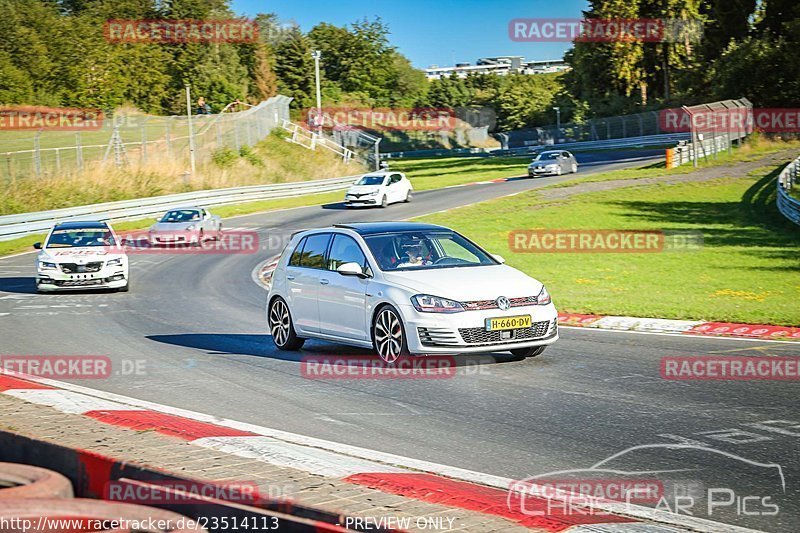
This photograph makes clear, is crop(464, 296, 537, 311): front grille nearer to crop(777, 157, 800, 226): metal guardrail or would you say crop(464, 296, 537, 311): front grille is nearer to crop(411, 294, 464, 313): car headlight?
crop(411, 294, 464, 313): car headlight

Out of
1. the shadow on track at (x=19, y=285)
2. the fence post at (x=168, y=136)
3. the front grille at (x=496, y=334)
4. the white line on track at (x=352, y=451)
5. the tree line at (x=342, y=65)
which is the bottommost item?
the shadow on track at (x=19, y=285)

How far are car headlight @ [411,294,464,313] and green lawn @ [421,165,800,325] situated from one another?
18.9ft

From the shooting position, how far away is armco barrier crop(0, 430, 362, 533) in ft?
15.5

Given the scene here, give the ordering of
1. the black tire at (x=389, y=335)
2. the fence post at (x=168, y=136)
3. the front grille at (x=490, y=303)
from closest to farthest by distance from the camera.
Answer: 1. the front grille at (x=490, y=303)
2. the black tire at (x=389, y=335)
3. the fence post at (x=168, y=136)

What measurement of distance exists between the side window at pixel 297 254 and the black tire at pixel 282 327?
1.73 ft

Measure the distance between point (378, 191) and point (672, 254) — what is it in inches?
784

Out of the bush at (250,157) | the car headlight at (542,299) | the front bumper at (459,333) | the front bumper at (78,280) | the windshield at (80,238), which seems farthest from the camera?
the bush at (250,157)

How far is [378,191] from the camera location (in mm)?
44062

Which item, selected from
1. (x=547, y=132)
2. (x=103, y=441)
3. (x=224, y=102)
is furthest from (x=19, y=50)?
(x=103, y=441)

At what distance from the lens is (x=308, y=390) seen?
10.7 m

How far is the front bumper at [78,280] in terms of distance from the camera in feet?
74.7

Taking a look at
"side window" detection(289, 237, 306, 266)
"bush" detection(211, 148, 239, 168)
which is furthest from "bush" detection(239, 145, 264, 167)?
"side window" detection(289, 237, 306, 266)

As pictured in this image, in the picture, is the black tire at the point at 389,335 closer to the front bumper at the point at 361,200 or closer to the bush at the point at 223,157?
the front bumper at the point at 361,200

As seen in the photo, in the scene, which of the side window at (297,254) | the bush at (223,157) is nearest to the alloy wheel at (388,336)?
the side window at (297,254)
